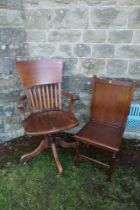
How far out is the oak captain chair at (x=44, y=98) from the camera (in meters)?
2.23

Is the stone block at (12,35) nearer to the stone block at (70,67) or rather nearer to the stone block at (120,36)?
the stone block at (70,67)

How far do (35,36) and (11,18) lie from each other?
302mm

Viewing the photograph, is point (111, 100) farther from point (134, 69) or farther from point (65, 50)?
point (65, 50)

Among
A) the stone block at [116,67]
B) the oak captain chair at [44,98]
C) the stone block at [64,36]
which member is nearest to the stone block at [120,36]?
the stone block at [116,67]

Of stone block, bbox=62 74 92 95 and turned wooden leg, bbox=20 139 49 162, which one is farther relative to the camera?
stone block, bbox=62 74 92 95

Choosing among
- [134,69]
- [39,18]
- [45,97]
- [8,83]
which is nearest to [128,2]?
[134,69]

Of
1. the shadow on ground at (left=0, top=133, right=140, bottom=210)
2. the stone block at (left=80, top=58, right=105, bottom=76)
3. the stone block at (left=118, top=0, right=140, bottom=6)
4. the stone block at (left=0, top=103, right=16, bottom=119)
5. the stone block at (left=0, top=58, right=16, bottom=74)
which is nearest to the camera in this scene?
the shadow on ground at (left=0, top=133, right=140, bottom=210)

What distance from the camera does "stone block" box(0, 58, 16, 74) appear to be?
233 cm

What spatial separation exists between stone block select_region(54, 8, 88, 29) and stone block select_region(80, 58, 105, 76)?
0.37 meters

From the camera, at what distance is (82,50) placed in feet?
7.89

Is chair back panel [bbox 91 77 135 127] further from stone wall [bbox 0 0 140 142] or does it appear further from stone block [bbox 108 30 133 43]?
stone block [bbox 108 30 133 43]

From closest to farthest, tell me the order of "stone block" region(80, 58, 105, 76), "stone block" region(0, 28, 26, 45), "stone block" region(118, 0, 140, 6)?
"stone block" region(118, 0, 140, 6)
"stone block" region(0, 28, 26, 45)
"stone block" region(80, 58, 105, 76)

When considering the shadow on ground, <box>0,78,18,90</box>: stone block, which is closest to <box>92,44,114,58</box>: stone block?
<box>0,78,18,90</box>: stone block

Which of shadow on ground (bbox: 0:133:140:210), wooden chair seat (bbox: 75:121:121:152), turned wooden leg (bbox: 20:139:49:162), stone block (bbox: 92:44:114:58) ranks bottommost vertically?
shadow on ground (bbox: 0:133:140:210)
